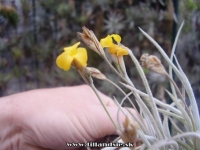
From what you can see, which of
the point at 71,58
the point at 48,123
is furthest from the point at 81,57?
the point at 48,123

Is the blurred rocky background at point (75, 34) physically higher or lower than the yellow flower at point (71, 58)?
higher

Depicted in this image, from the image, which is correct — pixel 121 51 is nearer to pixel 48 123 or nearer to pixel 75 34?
pixel 48 123

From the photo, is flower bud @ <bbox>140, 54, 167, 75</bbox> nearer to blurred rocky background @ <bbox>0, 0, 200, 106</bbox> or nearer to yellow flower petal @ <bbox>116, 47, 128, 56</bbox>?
yellow flower petal @ <bbox>116, 47, 128, 56</bbox>

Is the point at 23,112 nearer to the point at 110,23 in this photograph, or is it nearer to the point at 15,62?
the point at 110,23

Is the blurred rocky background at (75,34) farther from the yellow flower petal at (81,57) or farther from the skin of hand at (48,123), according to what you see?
the yellow flower petal at (81,57)

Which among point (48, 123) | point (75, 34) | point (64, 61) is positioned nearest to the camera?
point (64, 61)

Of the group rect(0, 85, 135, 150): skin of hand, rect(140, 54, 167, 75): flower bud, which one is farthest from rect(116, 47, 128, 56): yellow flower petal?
rect(0, 85, 135, 150): skin of hand

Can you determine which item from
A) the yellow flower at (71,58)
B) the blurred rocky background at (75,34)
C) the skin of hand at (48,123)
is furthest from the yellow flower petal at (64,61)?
the blurred rocky background at (75,34)
